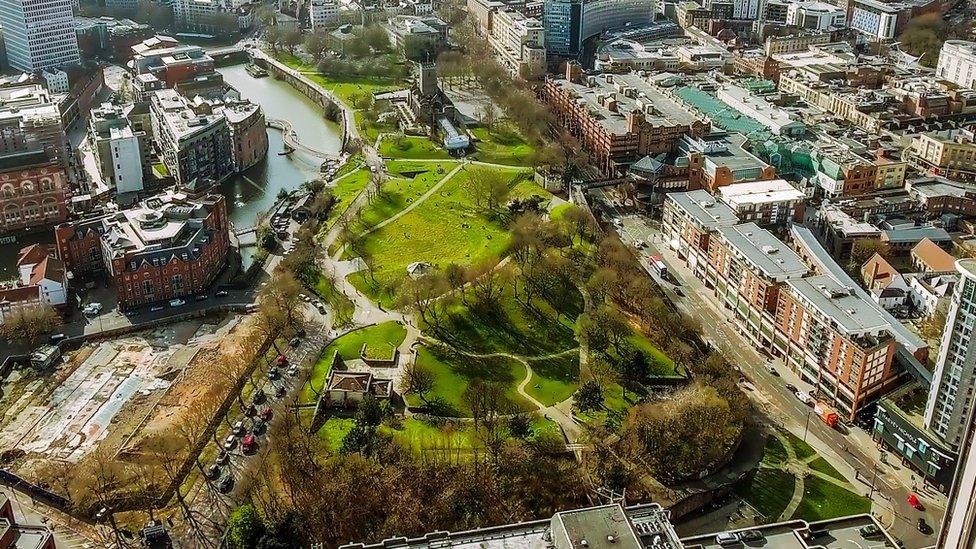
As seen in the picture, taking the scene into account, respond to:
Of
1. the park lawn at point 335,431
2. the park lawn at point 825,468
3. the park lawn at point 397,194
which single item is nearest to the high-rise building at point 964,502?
the park lawn at point 825,468

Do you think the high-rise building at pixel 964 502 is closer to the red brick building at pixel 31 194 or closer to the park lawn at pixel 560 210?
the park lawn at pixel 560 210

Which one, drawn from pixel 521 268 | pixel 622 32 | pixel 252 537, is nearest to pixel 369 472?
pixel 252 537

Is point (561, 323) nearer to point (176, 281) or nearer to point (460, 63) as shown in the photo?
point (176, 281)

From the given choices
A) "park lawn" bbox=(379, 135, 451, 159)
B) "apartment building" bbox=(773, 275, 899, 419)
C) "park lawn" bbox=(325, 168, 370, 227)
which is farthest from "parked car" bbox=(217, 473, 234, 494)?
"park lawn" bbox=(379, 135, 451, 159)

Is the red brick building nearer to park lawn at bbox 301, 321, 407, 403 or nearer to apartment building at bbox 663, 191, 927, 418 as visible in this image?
park lawn at bbox 301, 321, 407, 403

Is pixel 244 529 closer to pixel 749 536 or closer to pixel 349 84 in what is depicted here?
pixel 749 536

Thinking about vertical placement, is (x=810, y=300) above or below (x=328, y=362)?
above
